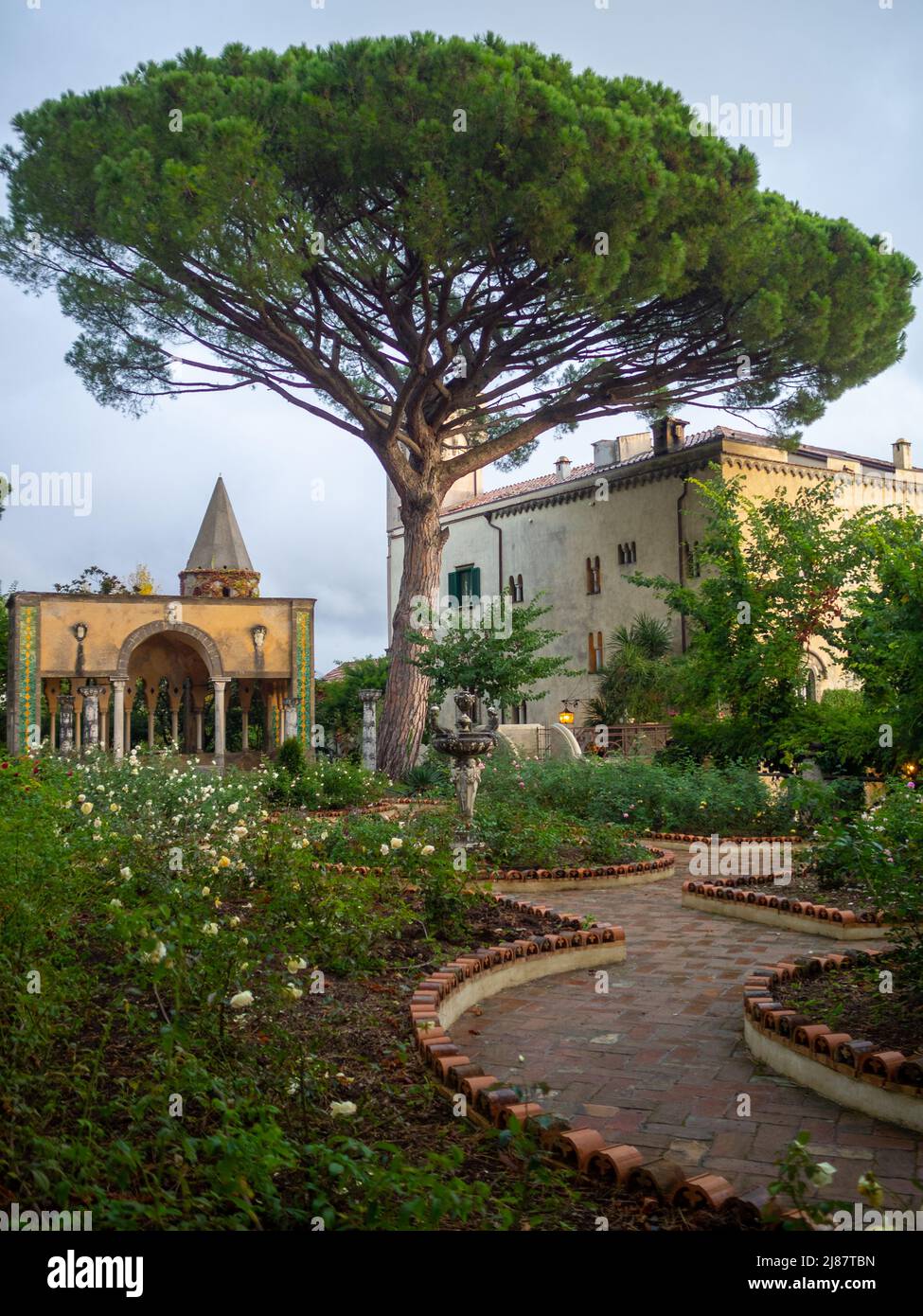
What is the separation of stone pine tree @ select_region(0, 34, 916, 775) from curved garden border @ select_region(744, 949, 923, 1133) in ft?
48.6

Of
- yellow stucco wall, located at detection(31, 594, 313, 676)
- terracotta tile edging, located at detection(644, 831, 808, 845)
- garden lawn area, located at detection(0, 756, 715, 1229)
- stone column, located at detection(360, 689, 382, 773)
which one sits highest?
yellow stucco wall, located at detection(31, 594, 313, 676)

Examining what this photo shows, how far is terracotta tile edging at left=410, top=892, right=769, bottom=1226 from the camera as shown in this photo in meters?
2.89

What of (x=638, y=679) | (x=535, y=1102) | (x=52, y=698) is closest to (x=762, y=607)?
(x=638, y=679)

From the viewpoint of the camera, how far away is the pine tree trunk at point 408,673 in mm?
19297

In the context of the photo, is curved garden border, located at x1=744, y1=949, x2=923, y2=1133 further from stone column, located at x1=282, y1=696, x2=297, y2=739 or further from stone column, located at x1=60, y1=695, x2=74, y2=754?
stone column, located at x1=282, y1=696, x2=297, y2=739

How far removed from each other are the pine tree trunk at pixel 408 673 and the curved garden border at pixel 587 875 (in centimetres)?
1014

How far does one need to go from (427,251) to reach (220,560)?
1528 cm

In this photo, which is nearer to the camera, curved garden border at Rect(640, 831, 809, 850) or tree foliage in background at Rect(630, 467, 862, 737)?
curved garden border at Rect(640, 831, 809, 850)

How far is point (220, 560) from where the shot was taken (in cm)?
3031

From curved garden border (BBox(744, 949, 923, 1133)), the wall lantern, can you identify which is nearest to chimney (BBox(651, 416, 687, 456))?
the wall lantern

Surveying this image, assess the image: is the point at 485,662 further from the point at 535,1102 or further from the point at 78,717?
the point at 535,1102
